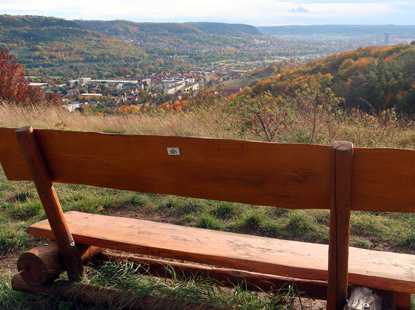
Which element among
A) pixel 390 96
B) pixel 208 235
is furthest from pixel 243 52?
pixel 208 235

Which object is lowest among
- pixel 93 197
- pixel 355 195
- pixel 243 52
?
pixel 243 52

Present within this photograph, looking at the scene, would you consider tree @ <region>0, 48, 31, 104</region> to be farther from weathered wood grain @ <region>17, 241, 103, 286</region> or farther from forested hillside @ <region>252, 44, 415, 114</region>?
weathered wood grain @ <region>17, 241, 103, 286</region>

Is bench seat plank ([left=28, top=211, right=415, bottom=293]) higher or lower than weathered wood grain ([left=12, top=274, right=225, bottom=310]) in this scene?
higher

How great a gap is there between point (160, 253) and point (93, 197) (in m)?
2.17

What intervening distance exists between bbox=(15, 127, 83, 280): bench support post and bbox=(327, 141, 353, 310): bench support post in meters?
1.37

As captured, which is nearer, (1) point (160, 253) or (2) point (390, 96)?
(1) point (160, 253)

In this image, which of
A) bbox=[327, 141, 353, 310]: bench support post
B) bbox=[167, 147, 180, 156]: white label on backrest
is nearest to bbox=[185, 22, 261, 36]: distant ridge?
bbox=[167, 147, 180, 156]: white label on backrest

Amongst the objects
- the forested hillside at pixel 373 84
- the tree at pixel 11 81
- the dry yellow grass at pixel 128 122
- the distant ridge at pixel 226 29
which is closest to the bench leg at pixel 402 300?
the dry yellow grass at pixel 128 122

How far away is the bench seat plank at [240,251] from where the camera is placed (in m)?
1.80

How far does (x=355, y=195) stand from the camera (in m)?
1.55

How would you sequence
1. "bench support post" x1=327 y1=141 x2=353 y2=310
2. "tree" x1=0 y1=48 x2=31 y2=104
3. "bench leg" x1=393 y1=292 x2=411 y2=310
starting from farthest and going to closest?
"tree" x1=0 y1=48 x2=31 y2=104, "bench leg" x1=393 y1=292 x2=411 y2=310, "bench support post" x1=327 y1=141 x2=353 y2=310

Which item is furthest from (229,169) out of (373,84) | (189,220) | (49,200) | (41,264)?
(373,84)

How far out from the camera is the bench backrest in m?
1.49

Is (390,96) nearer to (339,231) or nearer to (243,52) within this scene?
(339,231)
